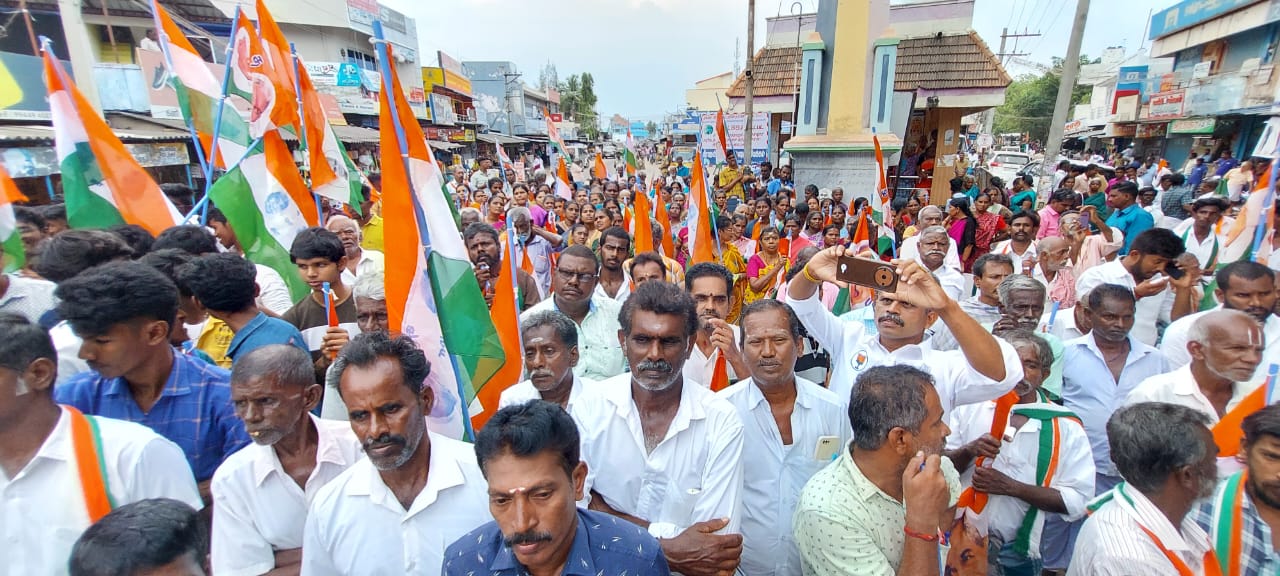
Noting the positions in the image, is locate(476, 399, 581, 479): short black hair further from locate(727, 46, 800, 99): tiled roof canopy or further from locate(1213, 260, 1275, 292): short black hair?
locate(727, 46, 800, 99): tiled roof canopy

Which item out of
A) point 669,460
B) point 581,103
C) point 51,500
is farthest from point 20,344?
point 581,103

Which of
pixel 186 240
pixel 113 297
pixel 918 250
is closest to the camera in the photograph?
pixel 113 297

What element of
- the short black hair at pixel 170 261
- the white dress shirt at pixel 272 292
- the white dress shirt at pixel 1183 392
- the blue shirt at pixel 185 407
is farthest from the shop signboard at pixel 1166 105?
the blue shirt at pixel 185 407

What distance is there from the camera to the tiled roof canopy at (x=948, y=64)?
49.6 ft

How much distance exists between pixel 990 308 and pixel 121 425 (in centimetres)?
457

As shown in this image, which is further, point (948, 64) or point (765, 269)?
point (948, 64)

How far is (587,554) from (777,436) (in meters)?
1.09

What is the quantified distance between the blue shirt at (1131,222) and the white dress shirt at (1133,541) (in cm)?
609

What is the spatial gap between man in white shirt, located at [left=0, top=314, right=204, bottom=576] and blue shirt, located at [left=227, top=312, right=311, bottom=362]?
0.83 m

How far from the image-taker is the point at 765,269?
19.0ft

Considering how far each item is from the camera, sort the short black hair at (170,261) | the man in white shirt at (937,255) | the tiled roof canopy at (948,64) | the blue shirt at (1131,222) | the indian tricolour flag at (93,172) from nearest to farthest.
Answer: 1. the short black hair at (170,261)
2. the indian tricolour flag at (93,172)
3. the man in white shirt at (937,255)
4. the blue shirt at (1131,222)
5. the tiled roof canopy at (948,64)

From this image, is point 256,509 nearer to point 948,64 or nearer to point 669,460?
point 669,460

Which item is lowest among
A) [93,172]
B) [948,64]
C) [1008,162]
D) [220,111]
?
[1008,162]

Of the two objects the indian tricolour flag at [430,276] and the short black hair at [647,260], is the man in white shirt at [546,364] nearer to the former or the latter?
Result: the indian tricolour flag at [430,276]
